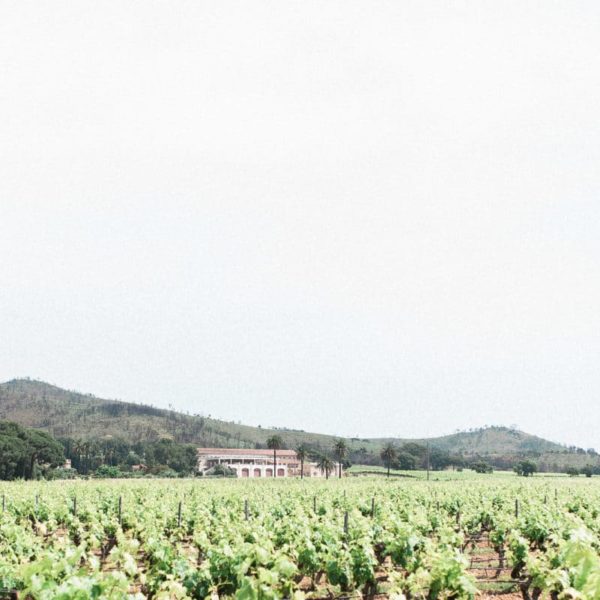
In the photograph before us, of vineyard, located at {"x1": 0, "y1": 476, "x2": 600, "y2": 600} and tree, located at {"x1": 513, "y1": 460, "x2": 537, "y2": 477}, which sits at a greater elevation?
vineyard, located at {"x1": 0, "y1": 476, "x2": 600, "y2": 600}

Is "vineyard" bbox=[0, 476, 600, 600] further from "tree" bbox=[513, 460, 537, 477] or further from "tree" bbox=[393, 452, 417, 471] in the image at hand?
"tree" bbox=[393, 452, 417, 471]

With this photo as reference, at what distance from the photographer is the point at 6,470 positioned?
81.4 meters

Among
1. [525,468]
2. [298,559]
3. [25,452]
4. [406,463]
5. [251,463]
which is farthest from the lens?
[406,463]

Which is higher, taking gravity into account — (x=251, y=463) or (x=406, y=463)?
(x=406, y=463)

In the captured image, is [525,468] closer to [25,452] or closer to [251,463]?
[251,463]

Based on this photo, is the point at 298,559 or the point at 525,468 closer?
the point at 298,559

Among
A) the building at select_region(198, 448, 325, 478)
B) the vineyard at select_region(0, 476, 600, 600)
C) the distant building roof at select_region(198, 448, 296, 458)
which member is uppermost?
the vineyard at select_region(0, 476, 600, 600)

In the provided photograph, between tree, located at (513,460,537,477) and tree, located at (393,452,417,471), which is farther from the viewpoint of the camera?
tree, located at (393,452,417,471)

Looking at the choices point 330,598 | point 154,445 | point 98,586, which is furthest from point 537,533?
point 154,445

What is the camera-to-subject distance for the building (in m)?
127

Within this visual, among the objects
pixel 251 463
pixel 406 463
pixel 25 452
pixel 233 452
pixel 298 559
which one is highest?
pixel 298 559

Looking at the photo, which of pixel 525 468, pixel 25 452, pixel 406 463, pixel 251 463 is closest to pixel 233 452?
pixel 251 463

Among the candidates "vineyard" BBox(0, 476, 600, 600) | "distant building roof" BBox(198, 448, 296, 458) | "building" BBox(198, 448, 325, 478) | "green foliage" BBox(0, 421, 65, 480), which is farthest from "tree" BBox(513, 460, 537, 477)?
"vineyard" BBox(0, 476, 600, 600)

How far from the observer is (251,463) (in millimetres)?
135250
